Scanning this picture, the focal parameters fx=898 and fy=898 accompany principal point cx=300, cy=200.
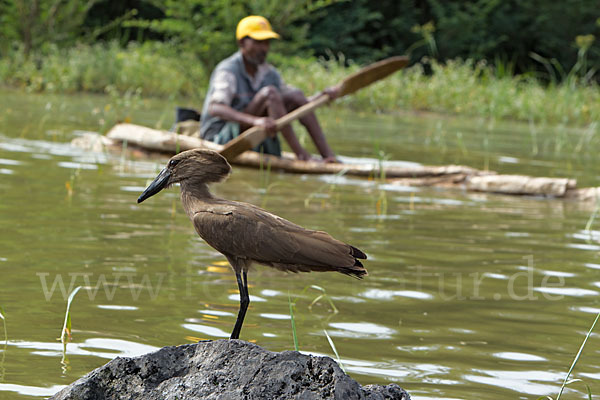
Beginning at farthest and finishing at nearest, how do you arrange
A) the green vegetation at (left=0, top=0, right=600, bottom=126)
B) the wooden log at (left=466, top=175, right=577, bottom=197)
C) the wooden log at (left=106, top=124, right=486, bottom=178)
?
the green vegetation at (left=0, top=0, right=600, bottom=126), the wooden log at (left=106, top=124, right=486, bottom=178), the wooden log at (left=466, top=175, right=577, bottom=197)

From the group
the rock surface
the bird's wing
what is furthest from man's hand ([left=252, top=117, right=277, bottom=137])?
the rock surface

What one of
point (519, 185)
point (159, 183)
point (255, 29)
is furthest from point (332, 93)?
point (159, 183)

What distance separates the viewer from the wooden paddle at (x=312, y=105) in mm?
8391

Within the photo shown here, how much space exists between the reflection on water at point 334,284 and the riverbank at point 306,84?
33.7ft

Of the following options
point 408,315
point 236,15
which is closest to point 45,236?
point 408,315

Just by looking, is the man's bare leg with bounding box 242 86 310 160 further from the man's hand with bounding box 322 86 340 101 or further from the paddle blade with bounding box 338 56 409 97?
the paddle blade with bounding box 338 56 409 97

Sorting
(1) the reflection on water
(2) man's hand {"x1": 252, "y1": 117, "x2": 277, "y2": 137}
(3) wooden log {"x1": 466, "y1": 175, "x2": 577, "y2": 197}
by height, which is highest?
(2) man's hand {"x1": 252, "y1": 117, "x2": 277, "y2": 137}

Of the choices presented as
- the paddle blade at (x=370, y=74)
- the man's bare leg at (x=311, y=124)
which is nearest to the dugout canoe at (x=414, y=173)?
the man's bare leg at (x=311, y=124)

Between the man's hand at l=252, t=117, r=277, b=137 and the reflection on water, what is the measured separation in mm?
463

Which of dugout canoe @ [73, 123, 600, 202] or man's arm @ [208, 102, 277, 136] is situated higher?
man's arm @ [208, 102, 277, 136]

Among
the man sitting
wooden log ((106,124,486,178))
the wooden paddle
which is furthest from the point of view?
the man sitting

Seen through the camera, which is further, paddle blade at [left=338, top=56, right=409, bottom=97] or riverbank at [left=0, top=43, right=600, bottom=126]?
riverbank at [left=0, top=43, right=600, bottom=126]

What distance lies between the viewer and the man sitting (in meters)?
8.98

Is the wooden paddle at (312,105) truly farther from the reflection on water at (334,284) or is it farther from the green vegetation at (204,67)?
the green vegetation at (204,67)
